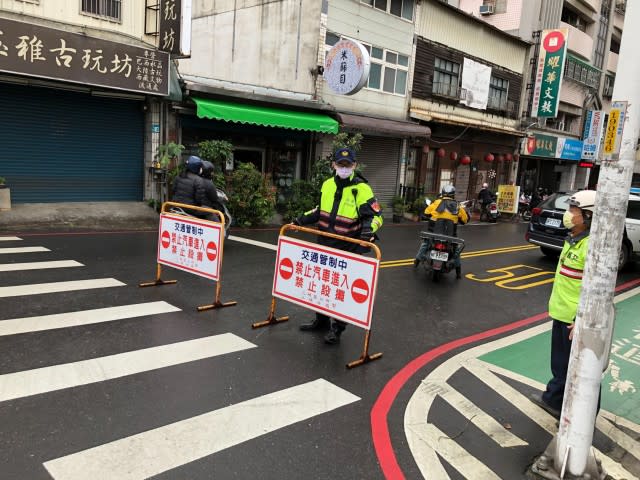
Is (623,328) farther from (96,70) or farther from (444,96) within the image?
(444,96)

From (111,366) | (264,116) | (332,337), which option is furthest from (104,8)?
(332,337)

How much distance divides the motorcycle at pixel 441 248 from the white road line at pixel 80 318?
186 inches

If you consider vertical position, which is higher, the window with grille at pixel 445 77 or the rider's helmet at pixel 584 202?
the window with grille at pixel 445 77

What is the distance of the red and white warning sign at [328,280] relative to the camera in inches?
202

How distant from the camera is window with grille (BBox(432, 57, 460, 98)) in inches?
876

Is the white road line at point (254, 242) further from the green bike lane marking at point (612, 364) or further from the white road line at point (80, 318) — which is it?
the green bike lane marking at point (612, 364)

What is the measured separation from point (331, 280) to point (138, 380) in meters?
2.14

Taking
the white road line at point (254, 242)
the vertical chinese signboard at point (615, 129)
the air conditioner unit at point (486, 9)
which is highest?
the air conditioner unit at point (486, 9)

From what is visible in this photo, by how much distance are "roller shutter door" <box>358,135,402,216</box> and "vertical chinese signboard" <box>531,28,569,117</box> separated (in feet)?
34.8

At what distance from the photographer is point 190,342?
17.6ft

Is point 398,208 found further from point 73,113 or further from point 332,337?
point 332,337

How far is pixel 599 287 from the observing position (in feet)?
10.8

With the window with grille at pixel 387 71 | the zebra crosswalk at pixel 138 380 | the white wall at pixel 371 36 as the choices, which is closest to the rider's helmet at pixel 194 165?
the zebra crosswalk at pixel 138 380

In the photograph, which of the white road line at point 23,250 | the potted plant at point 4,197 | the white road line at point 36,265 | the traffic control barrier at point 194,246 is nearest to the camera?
the traffic control barrier at point 194,246
